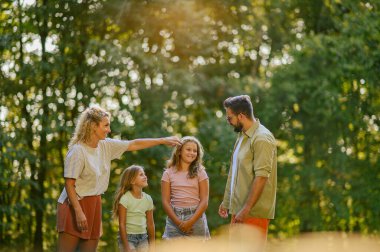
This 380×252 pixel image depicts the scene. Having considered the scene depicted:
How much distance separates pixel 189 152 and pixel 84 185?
1.50 metres

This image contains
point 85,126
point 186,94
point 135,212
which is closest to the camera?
point 85,126

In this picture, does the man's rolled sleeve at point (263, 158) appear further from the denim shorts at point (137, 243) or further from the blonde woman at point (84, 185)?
the denim shorts at point (137, 243)

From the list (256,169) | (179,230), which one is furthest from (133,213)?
(256,169)

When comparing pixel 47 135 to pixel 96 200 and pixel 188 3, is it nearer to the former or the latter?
pixel 188 3

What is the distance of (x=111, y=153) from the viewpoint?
6.16 m

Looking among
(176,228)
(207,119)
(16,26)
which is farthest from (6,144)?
(176,228)

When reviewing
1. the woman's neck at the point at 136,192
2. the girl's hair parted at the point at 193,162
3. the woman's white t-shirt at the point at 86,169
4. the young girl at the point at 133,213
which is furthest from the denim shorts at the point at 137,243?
the woman's white t-shirt at the point at 86,169

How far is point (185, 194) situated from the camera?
7008 millimetres

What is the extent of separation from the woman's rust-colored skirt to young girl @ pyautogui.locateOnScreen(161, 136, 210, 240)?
1.12 m

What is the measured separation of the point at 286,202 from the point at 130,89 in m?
4.68

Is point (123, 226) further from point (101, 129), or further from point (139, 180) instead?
point (101, 129)

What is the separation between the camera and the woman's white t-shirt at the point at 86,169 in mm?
5699

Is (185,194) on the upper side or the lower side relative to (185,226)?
upper

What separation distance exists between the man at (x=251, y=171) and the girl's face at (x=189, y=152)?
3.80 feet
